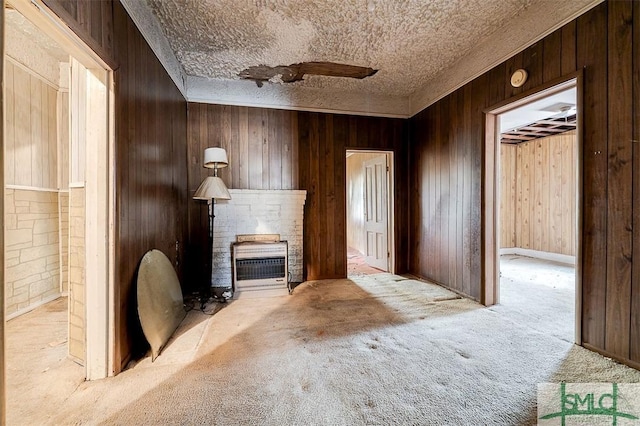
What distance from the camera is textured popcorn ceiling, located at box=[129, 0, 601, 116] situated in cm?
231

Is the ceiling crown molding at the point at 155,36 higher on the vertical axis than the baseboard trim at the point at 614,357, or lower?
higher

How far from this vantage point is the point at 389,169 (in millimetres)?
4410

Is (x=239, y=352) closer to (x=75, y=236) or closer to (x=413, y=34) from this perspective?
(x=75, y=236)

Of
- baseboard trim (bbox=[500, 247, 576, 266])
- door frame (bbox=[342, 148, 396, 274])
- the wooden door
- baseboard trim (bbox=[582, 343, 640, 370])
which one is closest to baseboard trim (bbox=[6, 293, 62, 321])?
door frame (bbox=[342, 148, 396, 274])

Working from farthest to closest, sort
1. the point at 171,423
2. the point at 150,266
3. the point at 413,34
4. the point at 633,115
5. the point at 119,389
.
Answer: the point at 413,34 < the point at 150,266 < the point at 633,115 < the point at 119,389 < the point at 171,423

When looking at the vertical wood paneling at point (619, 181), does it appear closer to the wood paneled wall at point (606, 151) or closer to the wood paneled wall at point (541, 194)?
the wood paneled wall at point (606, 151)

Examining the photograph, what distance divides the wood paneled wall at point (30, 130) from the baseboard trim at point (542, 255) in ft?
26.3

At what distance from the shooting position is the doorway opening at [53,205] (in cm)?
170

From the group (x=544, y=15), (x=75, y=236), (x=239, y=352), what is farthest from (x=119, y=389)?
(x=544, y=15)

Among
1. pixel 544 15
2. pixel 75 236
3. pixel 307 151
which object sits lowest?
pixel 75 236

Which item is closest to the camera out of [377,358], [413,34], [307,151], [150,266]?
[377,358]

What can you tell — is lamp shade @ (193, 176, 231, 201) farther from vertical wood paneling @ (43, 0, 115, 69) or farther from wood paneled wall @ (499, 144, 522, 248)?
wood paneled wall @ (499, 144, 522, 248)

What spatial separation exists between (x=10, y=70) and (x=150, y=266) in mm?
2535

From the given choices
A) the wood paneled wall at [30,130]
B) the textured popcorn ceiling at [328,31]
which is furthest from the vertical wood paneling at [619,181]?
the wood paneled wall at [30,130]
